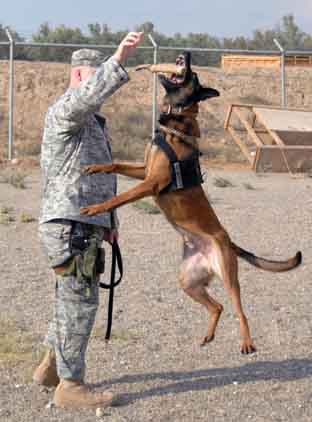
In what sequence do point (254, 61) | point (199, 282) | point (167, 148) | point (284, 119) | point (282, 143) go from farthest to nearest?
point (254, 61)
point (284, 119)
point (282, 143)
point (199, 282)
point (167, 148)

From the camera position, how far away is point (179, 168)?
5.63 meters

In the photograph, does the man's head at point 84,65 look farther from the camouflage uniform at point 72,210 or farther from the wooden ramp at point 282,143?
the wooden ramp at point 282,143

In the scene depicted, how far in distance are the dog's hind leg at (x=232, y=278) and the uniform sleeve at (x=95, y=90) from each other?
1222 mm

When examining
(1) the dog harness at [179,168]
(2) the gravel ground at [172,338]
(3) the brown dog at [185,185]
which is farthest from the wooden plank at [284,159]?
(1) the dog harness at [179,168]

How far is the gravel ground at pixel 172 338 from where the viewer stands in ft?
19.3

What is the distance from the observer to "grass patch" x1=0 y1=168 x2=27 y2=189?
16672 mm

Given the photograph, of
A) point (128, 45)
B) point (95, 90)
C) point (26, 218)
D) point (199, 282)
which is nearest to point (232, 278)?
point (199, 282)

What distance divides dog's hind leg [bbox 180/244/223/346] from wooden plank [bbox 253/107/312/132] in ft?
44.0

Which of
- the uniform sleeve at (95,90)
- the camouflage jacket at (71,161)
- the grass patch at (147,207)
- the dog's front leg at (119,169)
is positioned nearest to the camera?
the uniform sleeve at (95,90)

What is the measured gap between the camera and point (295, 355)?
7.08 meters

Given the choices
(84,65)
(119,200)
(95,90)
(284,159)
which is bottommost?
(284,159)

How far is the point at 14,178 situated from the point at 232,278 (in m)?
11.8

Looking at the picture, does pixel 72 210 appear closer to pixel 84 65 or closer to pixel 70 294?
pixel 70 294

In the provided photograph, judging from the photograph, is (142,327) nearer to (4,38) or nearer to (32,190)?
(32,190)
